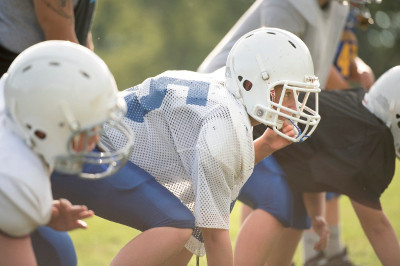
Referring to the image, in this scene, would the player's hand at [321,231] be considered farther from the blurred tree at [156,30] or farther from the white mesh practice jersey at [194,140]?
the blurred tree at [156,30]

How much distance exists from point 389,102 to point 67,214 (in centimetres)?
197

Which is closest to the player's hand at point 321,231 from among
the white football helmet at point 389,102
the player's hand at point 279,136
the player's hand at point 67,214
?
the white football helmet at point 389,102

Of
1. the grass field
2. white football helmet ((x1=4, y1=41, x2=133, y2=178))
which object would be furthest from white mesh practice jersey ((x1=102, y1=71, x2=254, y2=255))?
the grass field

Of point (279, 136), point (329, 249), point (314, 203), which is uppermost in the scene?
point (279, 136)

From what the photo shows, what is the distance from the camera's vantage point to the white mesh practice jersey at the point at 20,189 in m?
2.57

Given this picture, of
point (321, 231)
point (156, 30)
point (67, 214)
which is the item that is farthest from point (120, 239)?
point (156, 30)

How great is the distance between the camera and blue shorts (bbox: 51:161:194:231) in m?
3.30

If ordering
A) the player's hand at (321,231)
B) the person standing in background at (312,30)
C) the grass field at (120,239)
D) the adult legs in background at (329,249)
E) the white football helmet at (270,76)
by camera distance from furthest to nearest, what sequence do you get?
the grass field at (120,239) → the adult legs in background at (329,249) → the person standing in background at (312,30) → the player's hand at (321,231) → the white football helmet at (270,76)

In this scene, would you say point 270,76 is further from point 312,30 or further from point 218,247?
point 312,30

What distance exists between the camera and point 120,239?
6137mm

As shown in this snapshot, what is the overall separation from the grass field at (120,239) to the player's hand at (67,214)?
7.82 ft

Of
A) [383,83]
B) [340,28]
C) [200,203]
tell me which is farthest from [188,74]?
[340,28]

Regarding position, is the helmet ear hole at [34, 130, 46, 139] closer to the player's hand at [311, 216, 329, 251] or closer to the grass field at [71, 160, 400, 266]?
the player's hand at [311, 216, 329, 251]

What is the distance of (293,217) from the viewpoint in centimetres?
431
